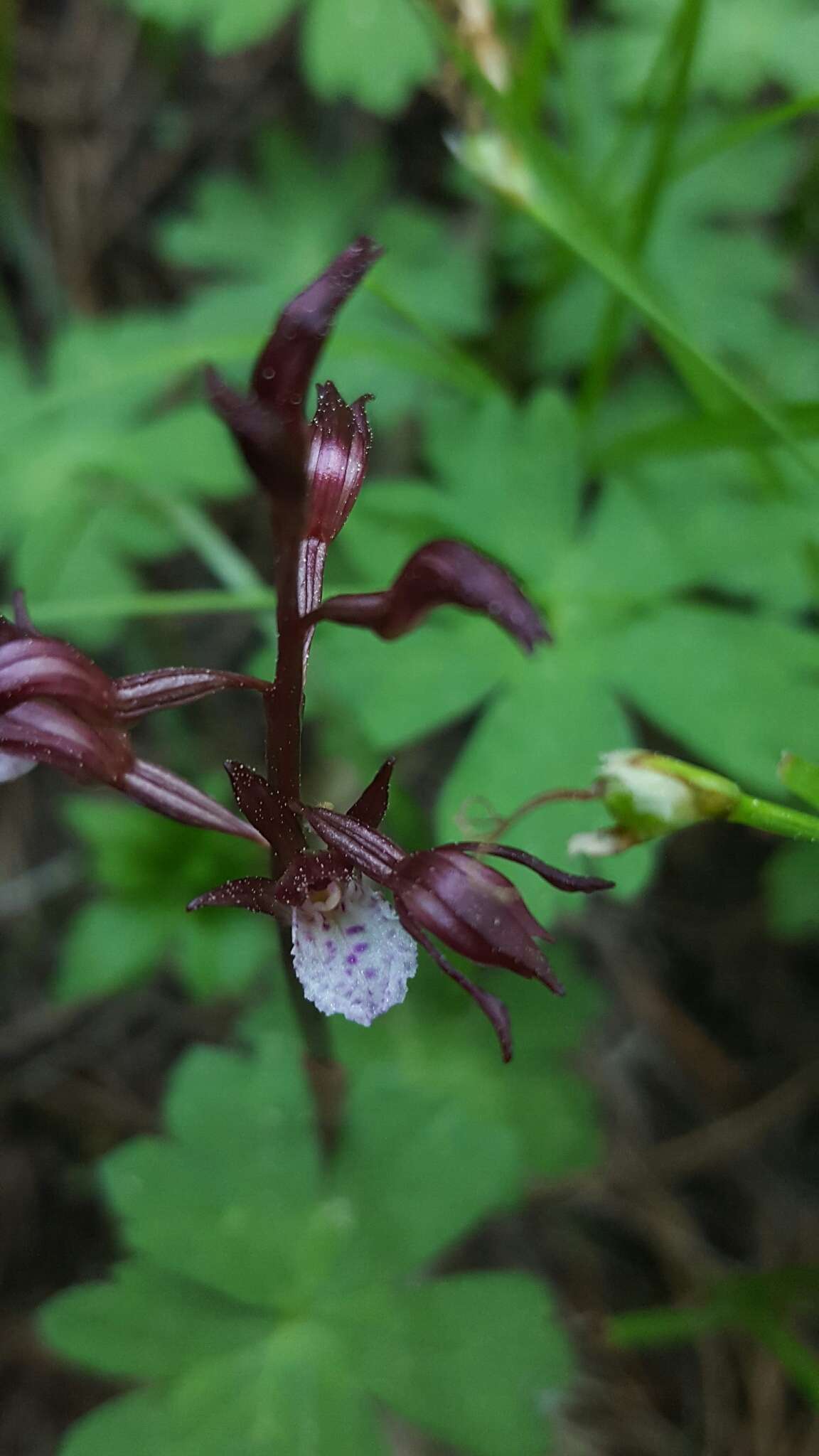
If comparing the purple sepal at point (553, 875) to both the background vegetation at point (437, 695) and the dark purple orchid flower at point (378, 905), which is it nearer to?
the dark purple orchid flower at point (378, 905)

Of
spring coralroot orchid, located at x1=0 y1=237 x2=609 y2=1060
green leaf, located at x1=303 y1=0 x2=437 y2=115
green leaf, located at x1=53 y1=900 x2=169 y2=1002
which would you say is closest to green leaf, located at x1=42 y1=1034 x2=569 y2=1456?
green leaf, located at x1=53 y1=900 x2=169 y2=1002

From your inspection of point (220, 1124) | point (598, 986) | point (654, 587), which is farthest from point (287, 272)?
point (220, 1124)

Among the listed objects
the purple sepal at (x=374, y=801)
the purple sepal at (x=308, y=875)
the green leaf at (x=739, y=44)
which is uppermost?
the green leaf at (x=739, y=44)

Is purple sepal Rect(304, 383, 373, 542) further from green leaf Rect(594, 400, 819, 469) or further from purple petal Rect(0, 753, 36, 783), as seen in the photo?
green leaf Rect(594, 400, 819, 469)

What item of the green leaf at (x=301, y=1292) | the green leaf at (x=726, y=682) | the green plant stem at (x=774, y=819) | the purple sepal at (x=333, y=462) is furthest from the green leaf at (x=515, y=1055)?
the purple sepal at (x=333, y=462)

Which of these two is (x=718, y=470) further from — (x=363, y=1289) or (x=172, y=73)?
(x=172, y=73)

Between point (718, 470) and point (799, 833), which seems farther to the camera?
point (718, 470)

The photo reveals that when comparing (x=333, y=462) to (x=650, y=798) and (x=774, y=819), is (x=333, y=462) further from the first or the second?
(x=774, y=819)
